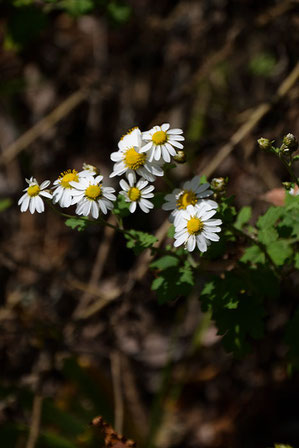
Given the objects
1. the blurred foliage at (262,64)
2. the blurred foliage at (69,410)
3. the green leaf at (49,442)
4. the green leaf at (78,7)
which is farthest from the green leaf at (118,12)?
the green leaf at (49,442)

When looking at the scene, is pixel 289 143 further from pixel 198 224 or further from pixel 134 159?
pixel 134 159

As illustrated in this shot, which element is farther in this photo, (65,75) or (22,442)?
(65,75)

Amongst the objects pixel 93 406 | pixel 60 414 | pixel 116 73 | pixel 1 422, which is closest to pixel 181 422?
pixel 93 406

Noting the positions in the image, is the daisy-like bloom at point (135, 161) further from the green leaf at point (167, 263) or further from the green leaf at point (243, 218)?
the green leaf at point (243, 218)

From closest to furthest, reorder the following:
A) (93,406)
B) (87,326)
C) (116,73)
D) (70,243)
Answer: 1. (93,406)
2. (87,326)
3. (70,243)
4. (116,73)

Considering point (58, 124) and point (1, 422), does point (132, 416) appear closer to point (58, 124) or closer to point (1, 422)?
point (1, 422)
